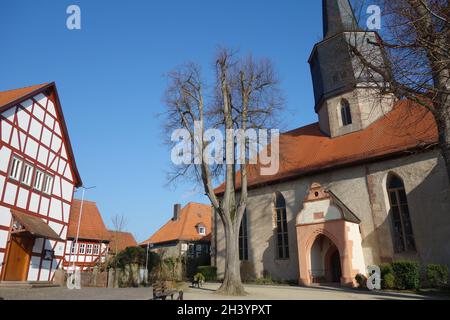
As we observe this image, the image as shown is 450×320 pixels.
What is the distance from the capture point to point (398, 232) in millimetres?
15539

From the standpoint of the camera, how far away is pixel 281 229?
2016cm

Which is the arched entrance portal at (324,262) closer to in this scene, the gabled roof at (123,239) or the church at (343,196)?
the church at (343,196)

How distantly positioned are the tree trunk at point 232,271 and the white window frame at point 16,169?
10.5 metres

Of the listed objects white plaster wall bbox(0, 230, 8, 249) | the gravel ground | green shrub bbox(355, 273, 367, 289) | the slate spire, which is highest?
the slate spire

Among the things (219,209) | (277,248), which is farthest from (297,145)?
(219,209)

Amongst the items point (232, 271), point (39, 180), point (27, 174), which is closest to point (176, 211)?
point (39, 180)

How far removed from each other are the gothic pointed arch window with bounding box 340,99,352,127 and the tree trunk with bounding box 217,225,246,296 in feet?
39.8

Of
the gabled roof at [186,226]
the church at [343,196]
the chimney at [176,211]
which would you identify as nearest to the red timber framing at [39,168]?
the church at [343,196]

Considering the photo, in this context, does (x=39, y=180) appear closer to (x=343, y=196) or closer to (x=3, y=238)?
(x=3, y=238)

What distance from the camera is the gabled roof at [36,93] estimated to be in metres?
15.7

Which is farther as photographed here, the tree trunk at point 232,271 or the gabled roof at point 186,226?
the gabled roof at point 186,226

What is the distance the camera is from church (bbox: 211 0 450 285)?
14797 mm

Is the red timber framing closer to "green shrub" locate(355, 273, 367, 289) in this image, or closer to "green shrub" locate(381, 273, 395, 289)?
"green shrub" locate(355, 273, 367, 289)

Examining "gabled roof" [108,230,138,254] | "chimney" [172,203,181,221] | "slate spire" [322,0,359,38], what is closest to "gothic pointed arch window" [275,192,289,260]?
→ "slate spire" [322,0,359,38]
